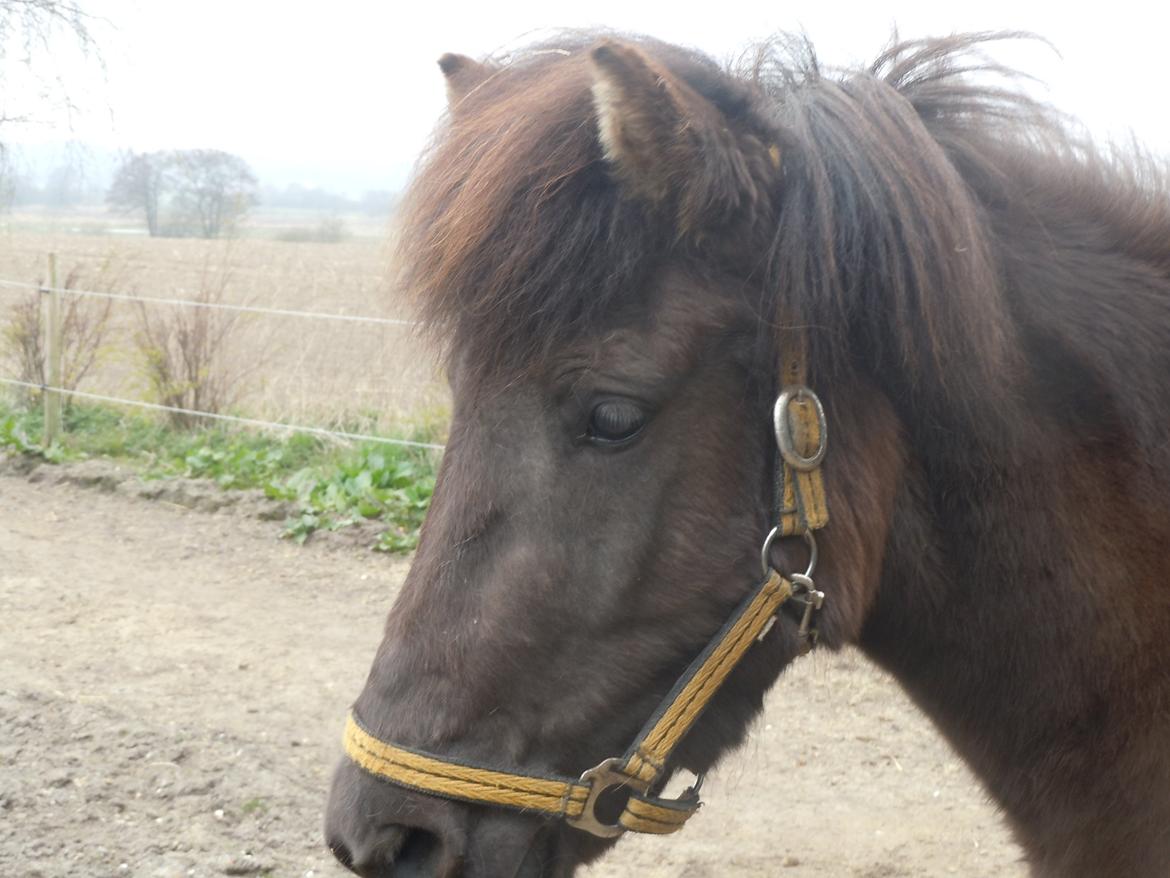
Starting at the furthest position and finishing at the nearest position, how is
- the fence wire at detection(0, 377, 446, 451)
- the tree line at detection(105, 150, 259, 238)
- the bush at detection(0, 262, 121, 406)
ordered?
1. the tree line at detection(105, 150, 259, 238)
2. the bush at detection(0, 262, 121, 406)
3. the fence wire at detection(0, 377, 446, 451)

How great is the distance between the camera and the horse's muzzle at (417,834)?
1.62m

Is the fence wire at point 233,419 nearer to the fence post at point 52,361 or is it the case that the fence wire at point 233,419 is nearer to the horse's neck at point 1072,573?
the fence post at point 52,361

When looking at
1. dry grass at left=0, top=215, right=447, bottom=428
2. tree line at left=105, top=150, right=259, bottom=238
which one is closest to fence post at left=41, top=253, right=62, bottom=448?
dry grass at left=0, top=215, right=447, bottom=428

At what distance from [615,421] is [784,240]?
1.30 ft

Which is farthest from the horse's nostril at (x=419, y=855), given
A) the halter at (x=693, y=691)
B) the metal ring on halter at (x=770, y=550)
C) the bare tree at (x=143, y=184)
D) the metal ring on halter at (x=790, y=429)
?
the bare tree at (x=143, y=184)

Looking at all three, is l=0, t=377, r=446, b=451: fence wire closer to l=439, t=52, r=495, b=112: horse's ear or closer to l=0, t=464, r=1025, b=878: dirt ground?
l=0, t=464, r=1025, b=878: dirt ground

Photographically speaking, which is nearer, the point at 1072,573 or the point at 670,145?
the point at 670,145

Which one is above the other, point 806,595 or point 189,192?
point 806,595

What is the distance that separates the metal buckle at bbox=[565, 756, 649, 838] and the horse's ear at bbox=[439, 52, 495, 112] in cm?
125

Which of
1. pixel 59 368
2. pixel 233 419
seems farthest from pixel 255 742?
pixel 59 368

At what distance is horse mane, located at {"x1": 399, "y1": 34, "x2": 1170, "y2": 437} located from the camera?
5.41ft

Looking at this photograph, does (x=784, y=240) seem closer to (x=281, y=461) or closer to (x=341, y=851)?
(x=341, y=851)

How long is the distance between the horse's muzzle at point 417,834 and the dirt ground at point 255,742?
2.50ft

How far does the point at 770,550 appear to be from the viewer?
1.66m
